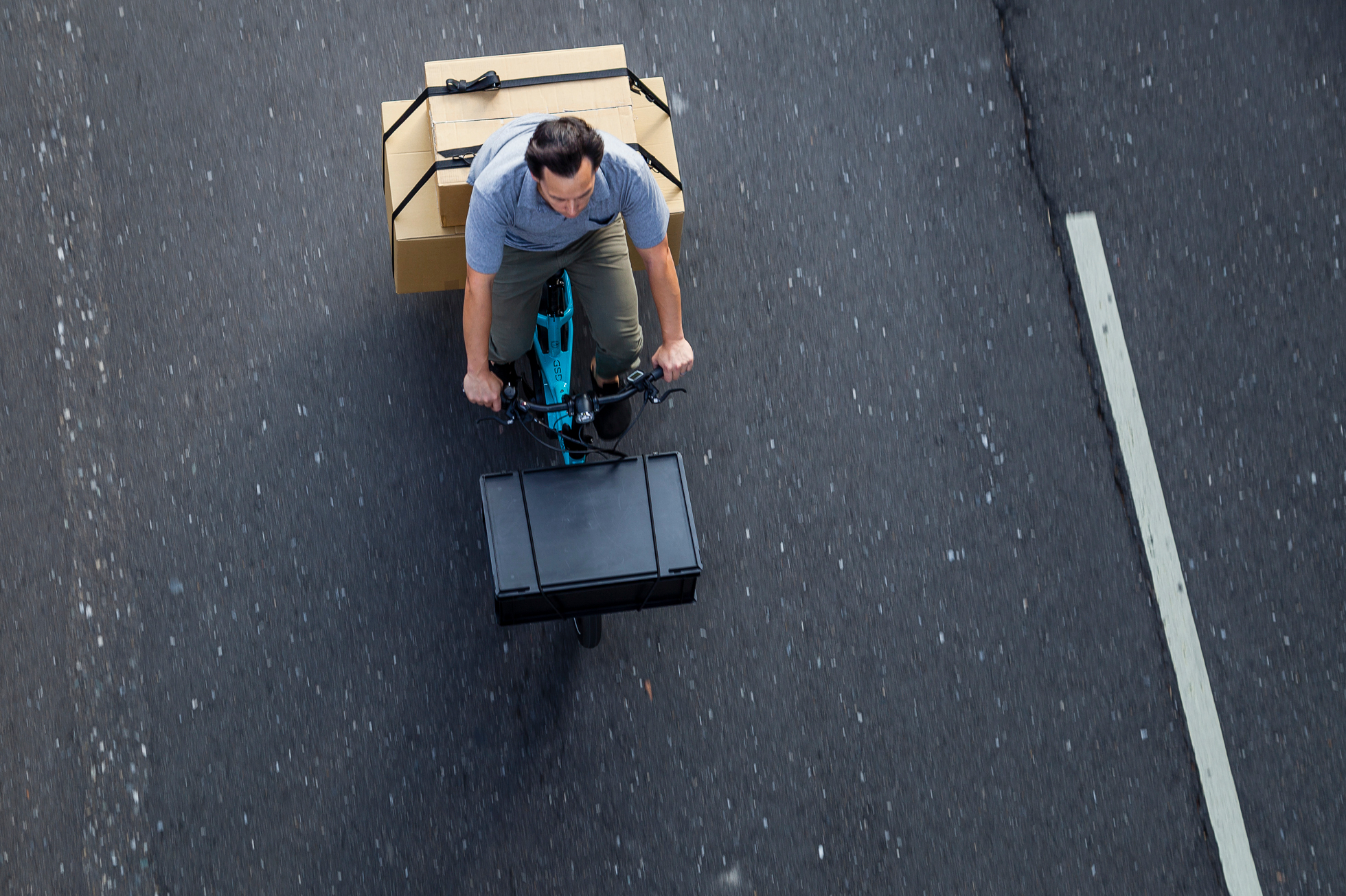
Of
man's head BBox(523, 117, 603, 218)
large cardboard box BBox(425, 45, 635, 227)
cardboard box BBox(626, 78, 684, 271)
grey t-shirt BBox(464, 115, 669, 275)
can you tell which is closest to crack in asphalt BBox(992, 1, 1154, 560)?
cardboard box BBox(626, 78, 684, 271)

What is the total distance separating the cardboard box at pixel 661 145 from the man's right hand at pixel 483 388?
1112 mm

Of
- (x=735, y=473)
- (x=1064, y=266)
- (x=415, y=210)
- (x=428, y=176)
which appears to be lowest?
(x=735, y=473)

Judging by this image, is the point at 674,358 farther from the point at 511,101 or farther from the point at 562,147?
the point at 511,101

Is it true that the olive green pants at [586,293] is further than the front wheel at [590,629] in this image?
No

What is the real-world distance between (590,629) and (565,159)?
6.83 feet

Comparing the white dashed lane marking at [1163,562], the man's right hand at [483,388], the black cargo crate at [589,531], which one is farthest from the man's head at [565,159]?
the white dashed lane marking at [1163,562]

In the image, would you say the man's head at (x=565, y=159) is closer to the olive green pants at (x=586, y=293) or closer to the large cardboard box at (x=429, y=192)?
the olive green pants at (x=586, y=293)

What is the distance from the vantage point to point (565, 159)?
369 centimetres

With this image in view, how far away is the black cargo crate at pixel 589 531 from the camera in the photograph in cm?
431

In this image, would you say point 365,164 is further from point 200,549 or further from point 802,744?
point 802,744

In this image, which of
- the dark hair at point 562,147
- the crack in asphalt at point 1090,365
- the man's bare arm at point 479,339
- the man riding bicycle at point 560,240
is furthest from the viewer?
the crack in asphalt at point 1090,365

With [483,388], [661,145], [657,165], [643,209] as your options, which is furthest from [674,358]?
[661,145]

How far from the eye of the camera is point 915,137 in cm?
575

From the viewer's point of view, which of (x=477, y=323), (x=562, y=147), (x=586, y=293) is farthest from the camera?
(x=586, y=293)
